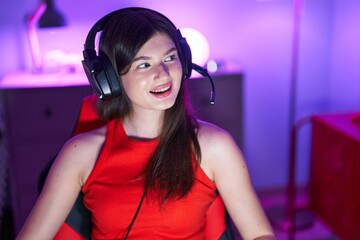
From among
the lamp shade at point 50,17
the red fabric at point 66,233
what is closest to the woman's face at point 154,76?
the red fabric at point 66,233

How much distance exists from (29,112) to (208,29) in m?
1.02

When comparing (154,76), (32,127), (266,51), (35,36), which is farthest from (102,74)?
(266,51)

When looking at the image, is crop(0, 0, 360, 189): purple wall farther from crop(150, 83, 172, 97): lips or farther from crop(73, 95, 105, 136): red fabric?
crop(150, 83, 172, 97): lips

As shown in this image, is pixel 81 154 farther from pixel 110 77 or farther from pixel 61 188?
pixel 110 77

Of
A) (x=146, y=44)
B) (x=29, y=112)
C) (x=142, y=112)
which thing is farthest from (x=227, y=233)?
(x=29, y=112)

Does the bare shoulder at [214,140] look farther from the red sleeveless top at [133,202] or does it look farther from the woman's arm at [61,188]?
the woman's arm at [61,188]

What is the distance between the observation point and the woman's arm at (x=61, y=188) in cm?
118

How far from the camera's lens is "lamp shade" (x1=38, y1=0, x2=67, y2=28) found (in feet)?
6.80

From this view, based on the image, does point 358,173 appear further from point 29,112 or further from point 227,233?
point 29,112

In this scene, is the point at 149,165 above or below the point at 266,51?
below

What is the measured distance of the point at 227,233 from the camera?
126 centimetres

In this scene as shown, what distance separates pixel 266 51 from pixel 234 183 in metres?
1.48

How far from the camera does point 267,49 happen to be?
8.41 feet

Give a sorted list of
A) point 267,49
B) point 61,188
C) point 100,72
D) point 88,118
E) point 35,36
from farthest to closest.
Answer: point 267,49, point 35,36, point 88,118, point 61,188, point 100,72
